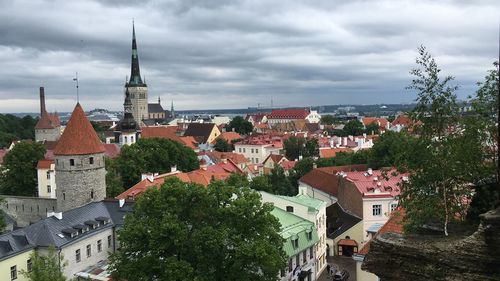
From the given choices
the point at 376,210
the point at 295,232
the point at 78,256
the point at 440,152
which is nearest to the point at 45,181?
the point at 78,256

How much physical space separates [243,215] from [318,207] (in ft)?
48.3

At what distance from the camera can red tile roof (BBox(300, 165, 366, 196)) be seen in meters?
47.9

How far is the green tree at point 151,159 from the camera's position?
54.2 m

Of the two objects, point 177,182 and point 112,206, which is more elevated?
point 177,182

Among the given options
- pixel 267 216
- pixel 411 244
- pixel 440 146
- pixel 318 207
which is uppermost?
pixel 440 146

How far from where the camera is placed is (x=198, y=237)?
71.3 feet

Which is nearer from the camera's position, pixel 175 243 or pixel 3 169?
pixel 175 243

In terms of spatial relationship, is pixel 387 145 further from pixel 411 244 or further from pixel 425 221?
pixel 411 244

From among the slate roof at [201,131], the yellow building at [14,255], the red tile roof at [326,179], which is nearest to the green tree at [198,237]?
the yellow building at [14,255]

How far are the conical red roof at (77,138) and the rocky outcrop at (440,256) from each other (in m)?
30.9

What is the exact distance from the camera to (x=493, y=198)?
14.2m

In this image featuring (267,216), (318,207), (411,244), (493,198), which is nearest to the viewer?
(411,244)

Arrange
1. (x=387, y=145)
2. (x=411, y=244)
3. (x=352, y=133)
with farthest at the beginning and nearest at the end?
(x=352, y=133) → (x=387, y=145) → (x=411, y=244)

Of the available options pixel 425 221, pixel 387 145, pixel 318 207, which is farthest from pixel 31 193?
pixel 425 221
